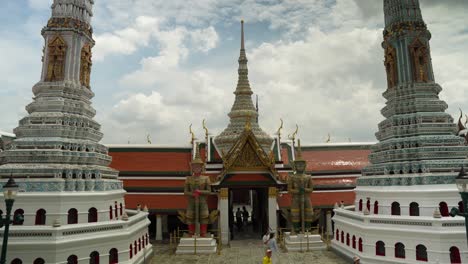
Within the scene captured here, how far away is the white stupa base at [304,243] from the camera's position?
19.2 meters

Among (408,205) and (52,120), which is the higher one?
(52,120)

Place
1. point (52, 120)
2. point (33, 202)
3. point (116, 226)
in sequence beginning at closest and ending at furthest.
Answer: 1. point (33, 202)
2. point (116, 226)
3. point (52, 120)

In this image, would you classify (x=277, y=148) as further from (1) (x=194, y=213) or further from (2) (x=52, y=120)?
(2) (x=52, y=120)

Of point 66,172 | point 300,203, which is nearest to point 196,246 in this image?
point 300,203

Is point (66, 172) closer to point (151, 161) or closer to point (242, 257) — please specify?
point (242, 257)

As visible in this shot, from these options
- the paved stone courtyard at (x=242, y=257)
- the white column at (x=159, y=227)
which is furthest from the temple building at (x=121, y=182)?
the white column at (x=159, y=227)

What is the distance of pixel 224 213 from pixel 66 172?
10.7 metres

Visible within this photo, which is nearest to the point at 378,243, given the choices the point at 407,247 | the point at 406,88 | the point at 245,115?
the point at 407,247

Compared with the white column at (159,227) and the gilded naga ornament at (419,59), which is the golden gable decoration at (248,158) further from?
Result: the gilded naga ornament at (419,59)

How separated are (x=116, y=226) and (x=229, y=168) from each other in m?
9.23

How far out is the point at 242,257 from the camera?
17891 mm

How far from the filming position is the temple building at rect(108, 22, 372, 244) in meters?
22.0

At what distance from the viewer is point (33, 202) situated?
12805 mm

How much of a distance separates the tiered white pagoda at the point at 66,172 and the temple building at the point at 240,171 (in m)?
6.14
